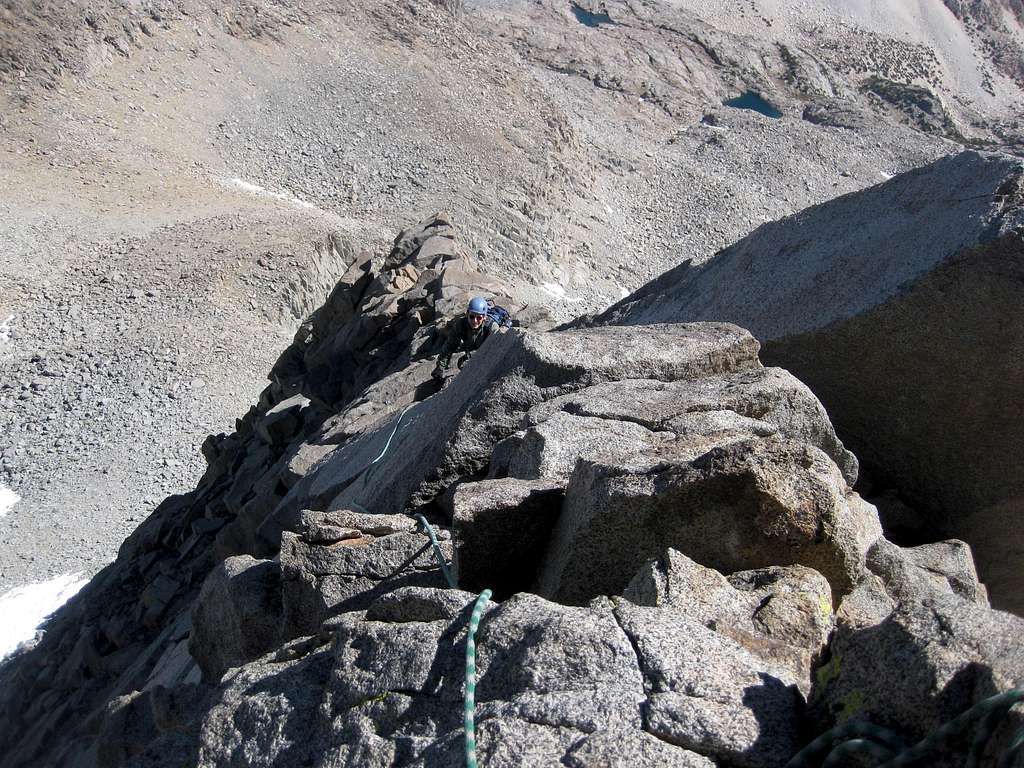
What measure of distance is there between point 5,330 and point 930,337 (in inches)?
1192

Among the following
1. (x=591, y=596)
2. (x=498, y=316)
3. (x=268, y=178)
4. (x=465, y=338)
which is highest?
(x=591, y=596)

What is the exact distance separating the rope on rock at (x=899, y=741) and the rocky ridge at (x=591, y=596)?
0.30ft

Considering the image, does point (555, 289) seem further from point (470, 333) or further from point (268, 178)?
point (470, 333)

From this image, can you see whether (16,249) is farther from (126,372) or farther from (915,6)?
(915,6)

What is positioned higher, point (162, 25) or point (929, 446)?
point (929, 446)

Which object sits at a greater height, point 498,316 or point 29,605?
point 498,316

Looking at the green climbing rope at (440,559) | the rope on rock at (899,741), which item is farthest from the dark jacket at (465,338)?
the rope on rock at (899,741)

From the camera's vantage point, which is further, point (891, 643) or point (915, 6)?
point (915, 6)

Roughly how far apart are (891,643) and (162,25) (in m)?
51.9

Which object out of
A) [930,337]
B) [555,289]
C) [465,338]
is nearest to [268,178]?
[555,289]

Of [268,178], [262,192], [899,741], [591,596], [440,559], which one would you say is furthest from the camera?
[268,178]

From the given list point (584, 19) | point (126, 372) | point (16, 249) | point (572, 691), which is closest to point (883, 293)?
point (572, 691)

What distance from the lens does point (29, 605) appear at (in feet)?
73.7

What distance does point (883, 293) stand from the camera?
27.8 ft
